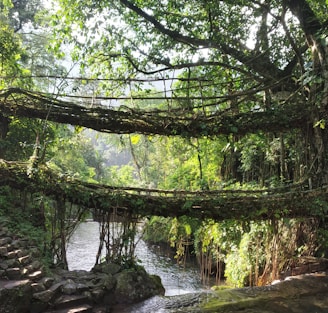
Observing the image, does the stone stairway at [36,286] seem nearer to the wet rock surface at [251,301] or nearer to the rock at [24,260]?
the rock at [24,260]

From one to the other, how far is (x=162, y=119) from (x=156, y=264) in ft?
22.1

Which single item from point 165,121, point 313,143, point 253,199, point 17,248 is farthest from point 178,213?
point 313,143

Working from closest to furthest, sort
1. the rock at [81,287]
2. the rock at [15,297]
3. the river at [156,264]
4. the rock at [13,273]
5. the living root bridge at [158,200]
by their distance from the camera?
the rock at [15,297], the rock at [13,273], the rock at [81,287], the living root bridge at [158,200], the river at [156,264]

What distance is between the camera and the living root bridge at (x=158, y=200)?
4879mm

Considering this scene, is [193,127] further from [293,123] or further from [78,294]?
[78,294]

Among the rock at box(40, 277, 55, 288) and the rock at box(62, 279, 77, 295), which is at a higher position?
the rock at box(40, 277, 55, 288)

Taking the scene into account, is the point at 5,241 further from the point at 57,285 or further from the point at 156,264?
the point at 156,264

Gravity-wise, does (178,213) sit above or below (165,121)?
below

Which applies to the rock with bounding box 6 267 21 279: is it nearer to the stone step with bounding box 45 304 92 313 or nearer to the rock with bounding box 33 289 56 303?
the rock with bounding box 33 289 56 303

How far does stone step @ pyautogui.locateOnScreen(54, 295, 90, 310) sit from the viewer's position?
3.74 meters

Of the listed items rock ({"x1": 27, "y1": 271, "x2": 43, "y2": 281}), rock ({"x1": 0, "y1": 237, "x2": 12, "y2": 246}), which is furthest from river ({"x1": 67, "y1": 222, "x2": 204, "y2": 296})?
rock ({"x1": 27, "y1": 271, "x2": 43, "y2": 281})

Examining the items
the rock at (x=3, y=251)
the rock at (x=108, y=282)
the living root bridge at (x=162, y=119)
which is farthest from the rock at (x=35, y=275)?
the living root bridge at (x=162, y=119)

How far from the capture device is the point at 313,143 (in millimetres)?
5773

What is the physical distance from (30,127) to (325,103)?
20.2 ft
